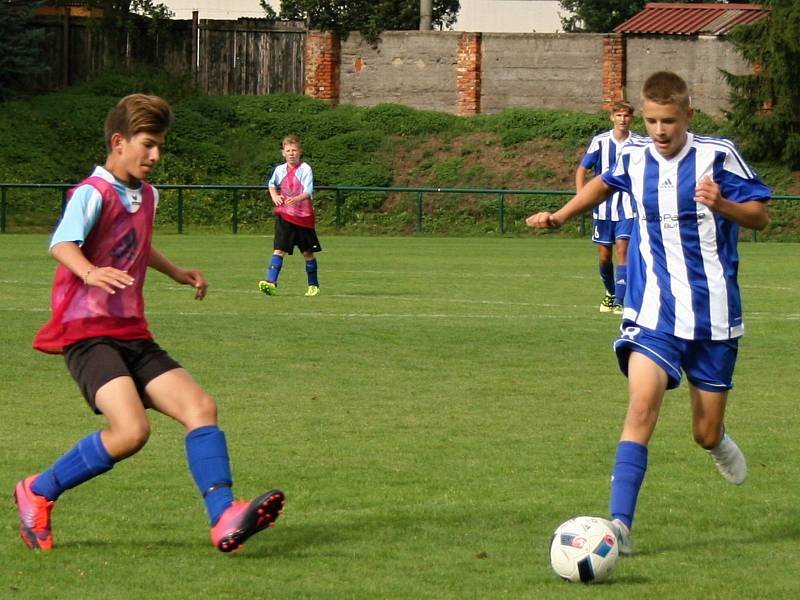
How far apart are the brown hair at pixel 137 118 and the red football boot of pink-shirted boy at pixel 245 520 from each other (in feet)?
4.76

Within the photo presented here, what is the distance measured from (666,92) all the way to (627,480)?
1436 millimetres

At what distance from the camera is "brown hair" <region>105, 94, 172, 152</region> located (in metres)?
5.87

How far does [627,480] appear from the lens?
577 centimetres

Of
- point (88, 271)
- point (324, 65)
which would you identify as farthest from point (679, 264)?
point (324, 65)

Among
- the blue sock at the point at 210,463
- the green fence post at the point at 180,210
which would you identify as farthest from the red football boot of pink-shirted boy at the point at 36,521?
the green fence post at the point at 180,210

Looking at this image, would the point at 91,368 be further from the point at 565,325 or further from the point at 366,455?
the point at 565,325

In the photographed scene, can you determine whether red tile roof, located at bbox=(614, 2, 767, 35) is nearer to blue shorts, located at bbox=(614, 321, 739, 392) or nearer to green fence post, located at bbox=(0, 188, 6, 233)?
green fence post, located at bbox=(0, 188, 6, 233)

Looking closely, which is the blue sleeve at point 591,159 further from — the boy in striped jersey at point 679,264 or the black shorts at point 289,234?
the boy in striped jersey at point 679,264

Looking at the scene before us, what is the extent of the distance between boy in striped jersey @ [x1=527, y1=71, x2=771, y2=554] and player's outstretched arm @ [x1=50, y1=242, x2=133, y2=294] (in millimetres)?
1661

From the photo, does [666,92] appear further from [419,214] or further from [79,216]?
[419,214]

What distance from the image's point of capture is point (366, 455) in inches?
310

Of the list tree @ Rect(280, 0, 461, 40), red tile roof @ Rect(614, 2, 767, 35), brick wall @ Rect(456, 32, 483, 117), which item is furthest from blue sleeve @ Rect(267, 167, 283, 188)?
tree @ Rect(280, 0, 461, 40)

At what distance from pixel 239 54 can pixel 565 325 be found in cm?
2817

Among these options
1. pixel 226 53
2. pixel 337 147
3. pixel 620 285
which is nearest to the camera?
pixel 620 285
